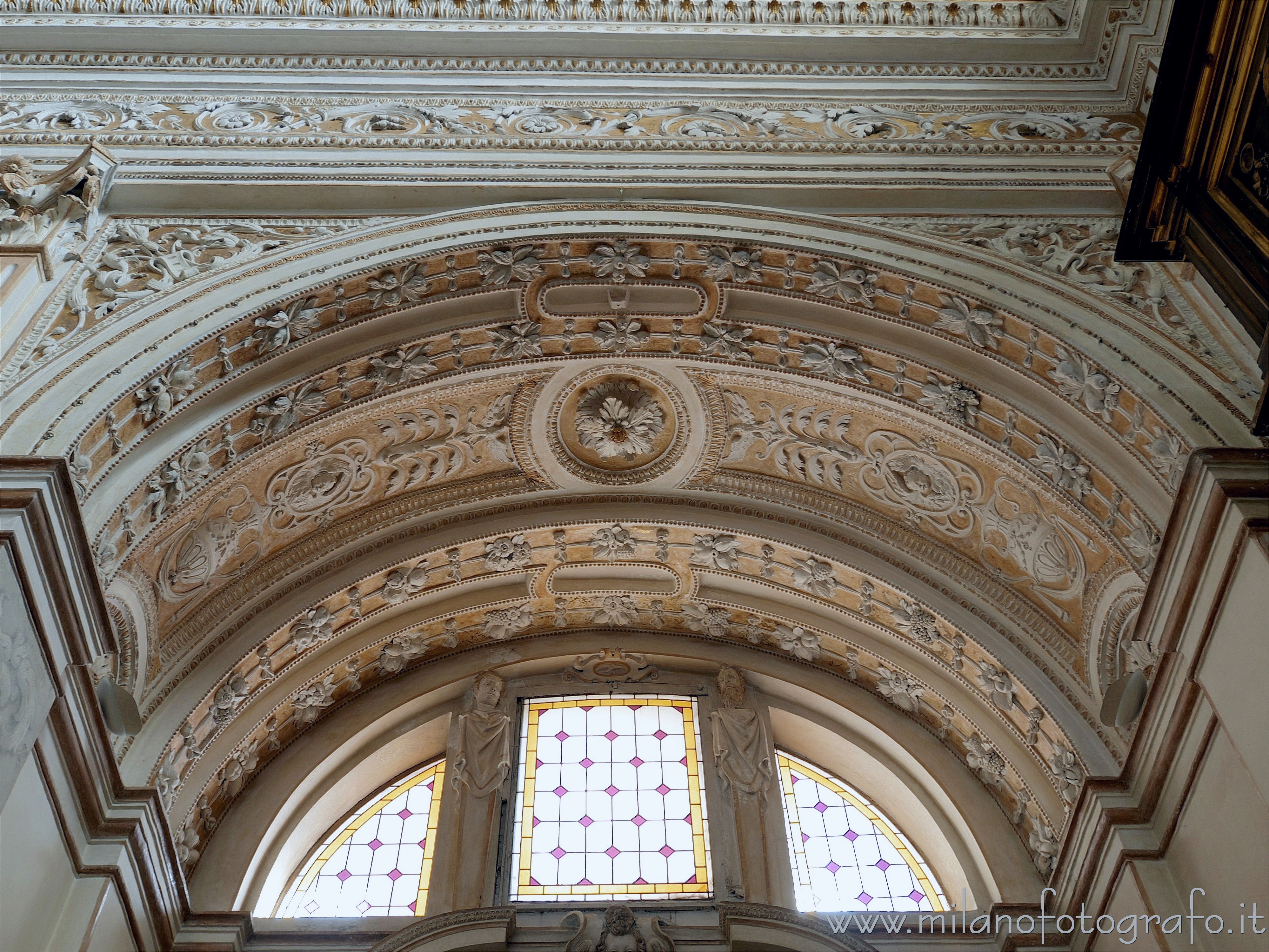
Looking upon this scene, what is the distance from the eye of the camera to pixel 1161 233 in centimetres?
635

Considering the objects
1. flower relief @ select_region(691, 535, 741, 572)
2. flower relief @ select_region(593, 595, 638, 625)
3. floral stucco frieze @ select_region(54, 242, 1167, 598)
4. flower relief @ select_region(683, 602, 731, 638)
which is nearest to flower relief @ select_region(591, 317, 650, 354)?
floral stucco frieze @ select_region(54, 242, 1167, 598)

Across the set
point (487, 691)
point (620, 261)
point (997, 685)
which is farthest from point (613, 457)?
point (997, 685)

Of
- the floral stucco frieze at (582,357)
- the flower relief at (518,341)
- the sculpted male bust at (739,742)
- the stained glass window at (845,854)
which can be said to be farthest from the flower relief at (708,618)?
the flower relief at (518,341)

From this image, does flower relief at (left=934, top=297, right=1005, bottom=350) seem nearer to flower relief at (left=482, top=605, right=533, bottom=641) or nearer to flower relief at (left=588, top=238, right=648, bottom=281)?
flower relief at (left=588, top=238, right=648, bottom=281)

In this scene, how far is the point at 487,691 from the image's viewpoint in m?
11.1

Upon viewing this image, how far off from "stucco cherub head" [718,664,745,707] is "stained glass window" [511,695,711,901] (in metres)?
0.34

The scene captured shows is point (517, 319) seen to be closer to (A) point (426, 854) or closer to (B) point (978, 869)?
(A) point (426, 854)

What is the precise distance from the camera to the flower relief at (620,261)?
30.8 ft

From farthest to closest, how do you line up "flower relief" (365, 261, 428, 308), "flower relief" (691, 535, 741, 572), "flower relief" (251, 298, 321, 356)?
1. "flower relief" (691, 535, 741, 572)
2. "flower relief" (365, 261, 428, 308)
3. "flower relief" (251, 298, 321, 356)

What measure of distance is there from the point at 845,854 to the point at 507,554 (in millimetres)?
3940

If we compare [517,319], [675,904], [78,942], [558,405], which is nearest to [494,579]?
[558,405]

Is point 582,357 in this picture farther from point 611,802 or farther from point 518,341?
point 611,802

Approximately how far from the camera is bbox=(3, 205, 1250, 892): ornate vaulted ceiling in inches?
320

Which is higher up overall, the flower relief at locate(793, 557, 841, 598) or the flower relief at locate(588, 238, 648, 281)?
the flower relief at locate(588, 238, 648, 281)
